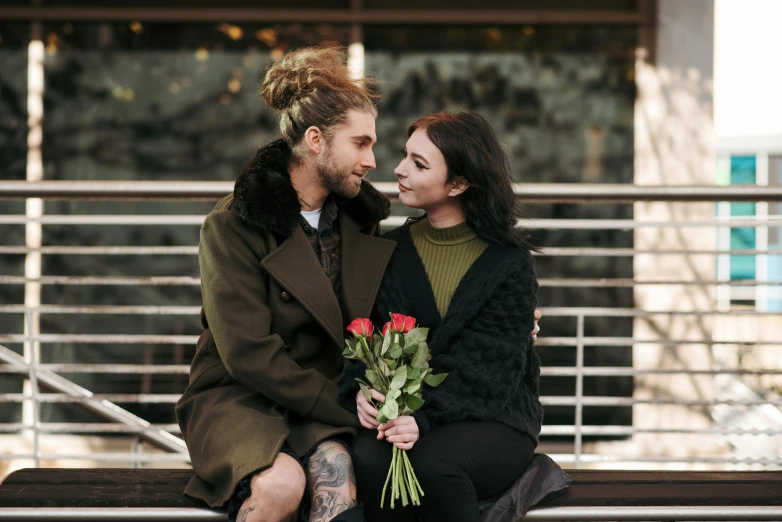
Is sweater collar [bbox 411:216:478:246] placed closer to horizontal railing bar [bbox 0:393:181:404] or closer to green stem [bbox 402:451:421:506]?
green stem [bbox 402:451:421:506]

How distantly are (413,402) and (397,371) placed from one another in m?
0.10

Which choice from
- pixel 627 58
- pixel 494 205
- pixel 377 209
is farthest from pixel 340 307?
pixel 627 58

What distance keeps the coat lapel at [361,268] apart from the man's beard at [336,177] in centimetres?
14

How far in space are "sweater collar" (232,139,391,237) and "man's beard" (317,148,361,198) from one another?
105 millimetres

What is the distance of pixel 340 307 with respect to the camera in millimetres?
2736

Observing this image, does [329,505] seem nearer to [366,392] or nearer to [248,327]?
[366,392]

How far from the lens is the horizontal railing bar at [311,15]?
5535mm

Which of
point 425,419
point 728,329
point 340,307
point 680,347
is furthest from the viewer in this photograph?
point 728,329

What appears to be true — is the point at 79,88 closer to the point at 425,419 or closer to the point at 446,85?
the point at 446,85

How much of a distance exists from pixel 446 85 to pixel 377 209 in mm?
2962

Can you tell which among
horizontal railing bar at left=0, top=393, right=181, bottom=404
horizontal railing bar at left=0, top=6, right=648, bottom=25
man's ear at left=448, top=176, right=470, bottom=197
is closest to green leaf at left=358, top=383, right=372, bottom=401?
man's ear at left=448, top=176, right=470, bottom=197

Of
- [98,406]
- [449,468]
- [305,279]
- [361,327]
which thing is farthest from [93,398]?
[449,468]

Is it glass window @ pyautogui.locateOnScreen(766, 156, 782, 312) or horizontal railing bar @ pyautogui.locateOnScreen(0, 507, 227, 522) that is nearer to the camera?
horizontal railing bar @ pyautogui.locateOnScreen(0, 507, 227, 522)

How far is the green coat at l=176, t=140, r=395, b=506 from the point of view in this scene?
2.52 m
